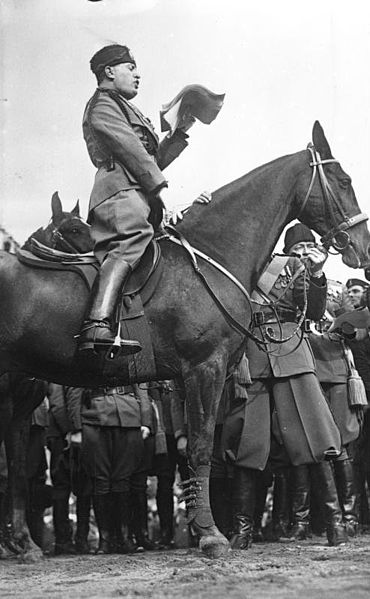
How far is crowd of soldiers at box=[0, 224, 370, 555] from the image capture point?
7816mm

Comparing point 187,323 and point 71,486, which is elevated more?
point 187,323

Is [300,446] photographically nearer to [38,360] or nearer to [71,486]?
[38,360]

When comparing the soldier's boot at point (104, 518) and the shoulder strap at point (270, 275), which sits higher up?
the shoulder strap at point (270, 275)

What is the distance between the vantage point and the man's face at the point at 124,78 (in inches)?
286

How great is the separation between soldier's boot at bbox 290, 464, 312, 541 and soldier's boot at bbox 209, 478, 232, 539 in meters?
0.63

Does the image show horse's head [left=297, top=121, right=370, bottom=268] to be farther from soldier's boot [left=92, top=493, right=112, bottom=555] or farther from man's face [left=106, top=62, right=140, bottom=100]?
soldier's boot [left=92, top=493, right=112, bottom=555]

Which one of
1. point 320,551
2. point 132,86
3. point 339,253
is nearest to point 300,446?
point 320,551

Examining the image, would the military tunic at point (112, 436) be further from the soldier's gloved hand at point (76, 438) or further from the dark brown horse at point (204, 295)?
the dark brown horse at point (204, 295)

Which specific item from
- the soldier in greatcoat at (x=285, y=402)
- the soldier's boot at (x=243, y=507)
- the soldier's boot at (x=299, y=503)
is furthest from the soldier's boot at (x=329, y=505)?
the soldier's boot at (x=299, y=503)

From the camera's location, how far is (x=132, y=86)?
24.0 ft

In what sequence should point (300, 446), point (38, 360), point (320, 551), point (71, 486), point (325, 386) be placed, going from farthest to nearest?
point (71, 486) → point (325, 386) → point (300, 446) → point (320, 551) → point (38, 360)

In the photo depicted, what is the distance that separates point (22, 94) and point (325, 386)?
4.13 metres

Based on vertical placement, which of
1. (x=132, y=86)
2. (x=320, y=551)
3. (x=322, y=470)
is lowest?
(x=320, y=551)

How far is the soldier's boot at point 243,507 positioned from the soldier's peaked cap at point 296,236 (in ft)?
7.58
